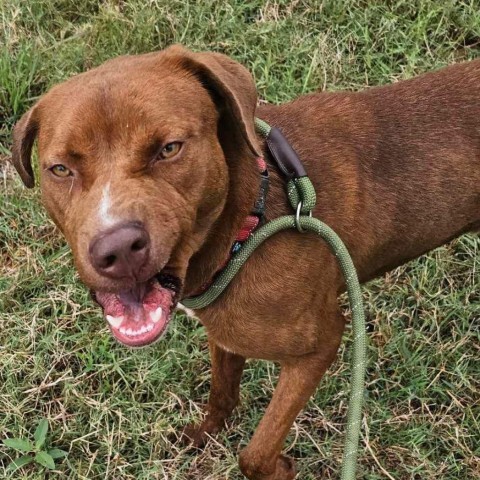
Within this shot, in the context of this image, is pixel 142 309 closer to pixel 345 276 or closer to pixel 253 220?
pixel 253 220

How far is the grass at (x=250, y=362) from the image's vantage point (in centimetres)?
416

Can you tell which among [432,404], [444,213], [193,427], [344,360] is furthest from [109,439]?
[444,213]

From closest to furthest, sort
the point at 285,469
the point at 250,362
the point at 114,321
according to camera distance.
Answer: the point at 114,321 < the point at 285,469 < the point at 250,362

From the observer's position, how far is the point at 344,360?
14.5 feet

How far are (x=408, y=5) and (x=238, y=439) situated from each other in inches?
126

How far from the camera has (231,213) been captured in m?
3.10

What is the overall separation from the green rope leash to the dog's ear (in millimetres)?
316

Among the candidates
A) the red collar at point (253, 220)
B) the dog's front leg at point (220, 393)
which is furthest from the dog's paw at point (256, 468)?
the red collar at point (253, 220)

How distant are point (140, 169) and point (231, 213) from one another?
493 millimetres

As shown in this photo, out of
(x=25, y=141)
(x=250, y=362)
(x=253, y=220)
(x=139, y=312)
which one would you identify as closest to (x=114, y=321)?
(x=139, y=312)

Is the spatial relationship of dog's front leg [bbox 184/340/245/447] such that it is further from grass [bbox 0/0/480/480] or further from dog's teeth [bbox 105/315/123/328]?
dog's teeth [bbox 105/315/123/328]

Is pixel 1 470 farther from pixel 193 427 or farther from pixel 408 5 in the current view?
pixel 408 5

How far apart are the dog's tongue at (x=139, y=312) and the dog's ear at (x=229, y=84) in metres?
0.63

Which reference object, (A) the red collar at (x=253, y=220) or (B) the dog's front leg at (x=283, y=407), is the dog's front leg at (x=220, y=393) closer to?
(B) the dog's front leg at (x=283, y=407)
